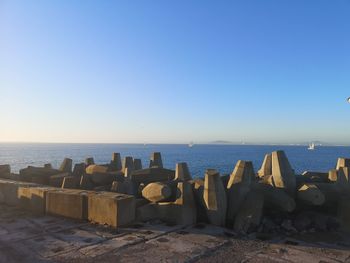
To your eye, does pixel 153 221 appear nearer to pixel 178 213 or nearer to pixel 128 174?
pixel 178 213

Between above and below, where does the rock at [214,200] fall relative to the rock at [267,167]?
below

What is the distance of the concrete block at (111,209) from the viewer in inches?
310

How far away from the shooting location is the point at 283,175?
9.95m

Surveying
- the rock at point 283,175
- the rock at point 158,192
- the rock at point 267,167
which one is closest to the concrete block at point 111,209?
the rock at point 158,192

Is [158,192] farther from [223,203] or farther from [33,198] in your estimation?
[33,198]

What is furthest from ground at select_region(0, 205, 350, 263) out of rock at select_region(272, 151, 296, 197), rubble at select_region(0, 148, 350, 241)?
rock at select_region(272, 151, 296, 197)

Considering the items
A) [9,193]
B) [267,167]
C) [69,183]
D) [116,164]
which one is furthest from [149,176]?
[116,164]

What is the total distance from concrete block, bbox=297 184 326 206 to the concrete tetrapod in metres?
1.32

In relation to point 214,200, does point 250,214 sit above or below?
below

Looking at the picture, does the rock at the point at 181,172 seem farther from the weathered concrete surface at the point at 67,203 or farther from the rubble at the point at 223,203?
the weathered concrete surface at the point at 67,203

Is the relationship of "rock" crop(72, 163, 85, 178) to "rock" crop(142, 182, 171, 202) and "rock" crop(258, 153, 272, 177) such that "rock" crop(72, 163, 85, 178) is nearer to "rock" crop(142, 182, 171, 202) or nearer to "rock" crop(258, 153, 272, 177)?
"rock" crop(142, 182, 171, 202)

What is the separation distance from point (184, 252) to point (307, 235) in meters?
3.11

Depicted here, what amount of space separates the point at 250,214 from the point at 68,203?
4.25m

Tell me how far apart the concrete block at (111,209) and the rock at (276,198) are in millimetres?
3197
